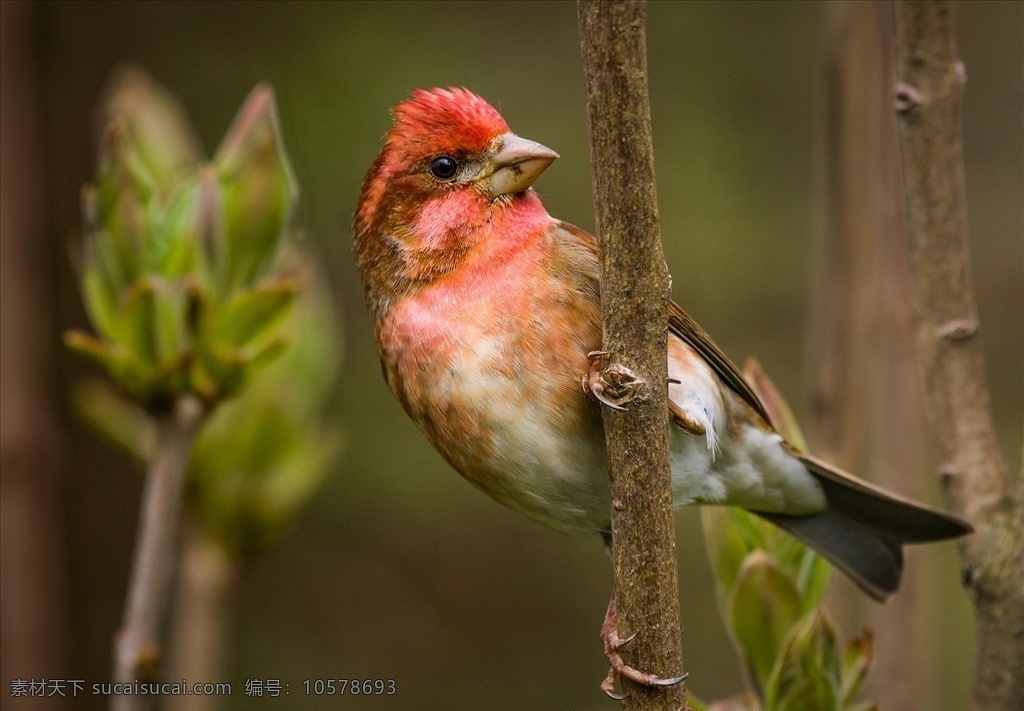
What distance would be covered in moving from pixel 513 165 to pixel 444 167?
19 centimetres

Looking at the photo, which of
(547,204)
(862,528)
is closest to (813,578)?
(862,528)

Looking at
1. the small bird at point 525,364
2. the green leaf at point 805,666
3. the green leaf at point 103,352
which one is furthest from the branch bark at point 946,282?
the green leaf at point 103,352

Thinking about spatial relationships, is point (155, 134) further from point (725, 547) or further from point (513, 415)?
point (725, 547)

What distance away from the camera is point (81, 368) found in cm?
523

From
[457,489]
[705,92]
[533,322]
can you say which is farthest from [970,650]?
[533,322]

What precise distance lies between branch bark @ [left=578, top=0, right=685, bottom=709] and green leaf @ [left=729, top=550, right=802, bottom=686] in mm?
373

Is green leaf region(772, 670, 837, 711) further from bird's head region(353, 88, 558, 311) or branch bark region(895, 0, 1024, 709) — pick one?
bird's head region(353, 88, 558, 311)

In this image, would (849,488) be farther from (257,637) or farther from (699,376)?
(257,637)

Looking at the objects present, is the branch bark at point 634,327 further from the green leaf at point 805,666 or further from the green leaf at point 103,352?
the green leaf at point 103,352

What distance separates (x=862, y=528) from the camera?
3.18 m

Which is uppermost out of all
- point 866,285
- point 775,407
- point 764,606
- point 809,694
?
point 866,285

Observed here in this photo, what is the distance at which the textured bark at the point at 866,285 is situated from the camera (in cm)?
291

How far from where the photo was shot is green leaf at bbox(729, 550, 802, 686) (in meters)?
2.57

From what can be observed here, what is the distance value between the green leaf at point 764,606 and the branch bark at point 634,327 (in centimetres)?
37
